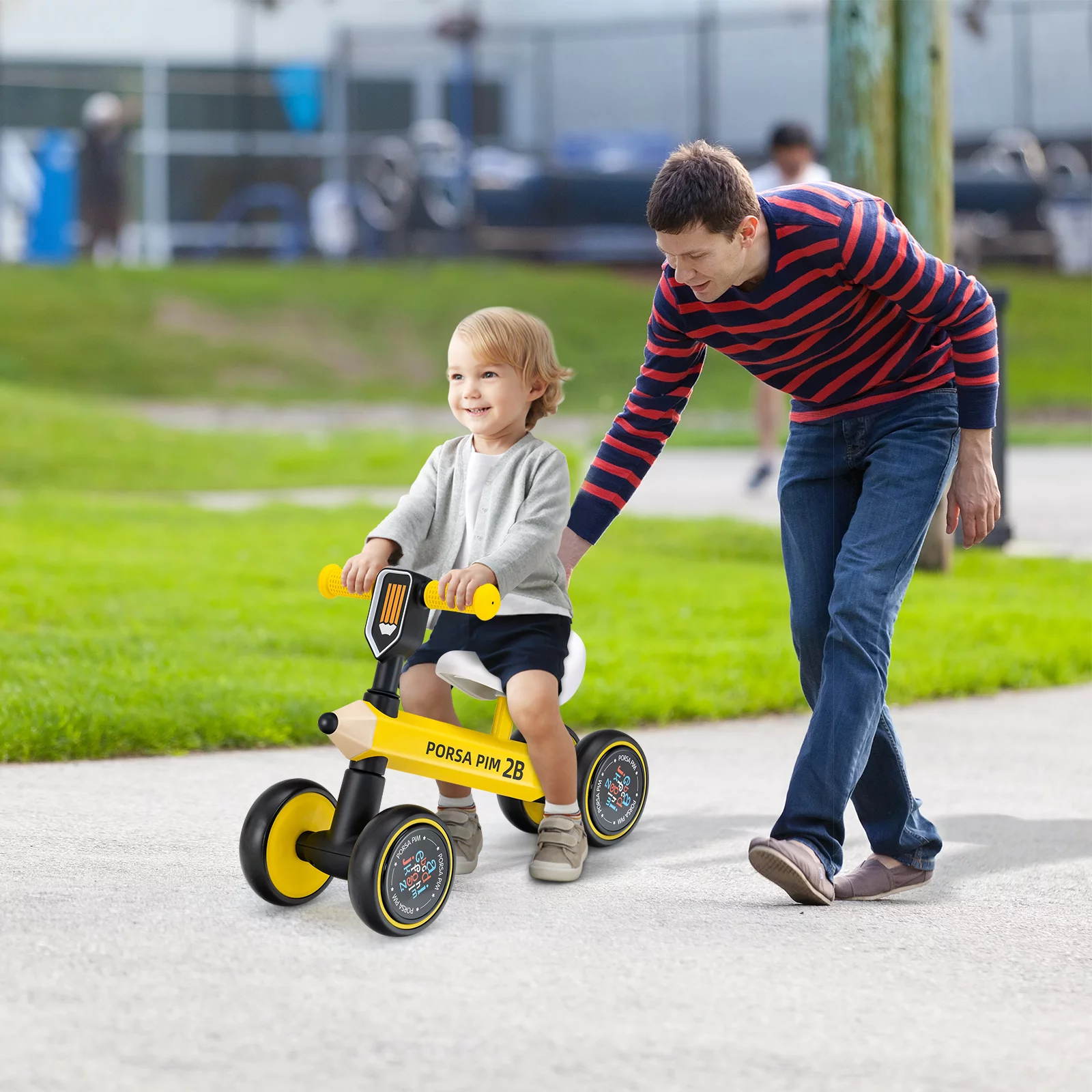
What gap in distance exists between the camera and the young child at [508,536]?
368cm

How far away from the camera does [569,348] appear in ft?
69.8

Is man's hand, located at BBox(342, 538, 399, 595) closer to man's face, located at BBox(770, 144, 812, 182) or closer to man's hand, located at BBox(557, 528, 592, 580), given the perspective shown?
man's hand, located at BBox(557, 528, 592, 580)

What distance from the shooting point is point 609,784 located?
4.14 m

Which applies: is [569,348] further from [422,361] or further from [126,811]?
[126,811]

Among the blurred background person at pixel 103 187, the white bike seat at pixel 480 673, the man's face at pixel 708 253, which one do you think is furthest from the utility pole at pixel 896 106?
the blurred background person at pixel 103 187

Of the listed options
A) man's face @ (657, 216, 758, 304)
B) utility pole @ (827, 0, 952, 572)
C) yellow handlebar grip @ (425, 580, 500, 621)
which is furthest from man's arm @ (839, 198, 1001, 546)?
utility pole @ (827, 0, 952, 572)

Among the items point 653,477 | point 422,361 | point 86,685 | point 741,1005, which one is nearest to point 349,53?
point 422,361

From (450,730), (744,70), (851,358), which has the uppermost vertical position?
(744,70)

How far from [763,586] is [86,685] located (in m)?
3.46

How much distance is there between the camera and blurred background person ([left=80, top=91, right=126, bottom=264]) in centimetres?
2678

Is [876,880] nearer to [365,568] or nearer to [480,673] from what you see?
[480,673]

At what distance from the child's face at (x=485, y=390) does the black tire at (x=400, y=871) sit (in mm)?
894

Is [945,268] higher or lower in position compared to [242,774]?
higher

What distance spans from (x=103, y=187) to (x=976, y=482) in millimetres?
25671
